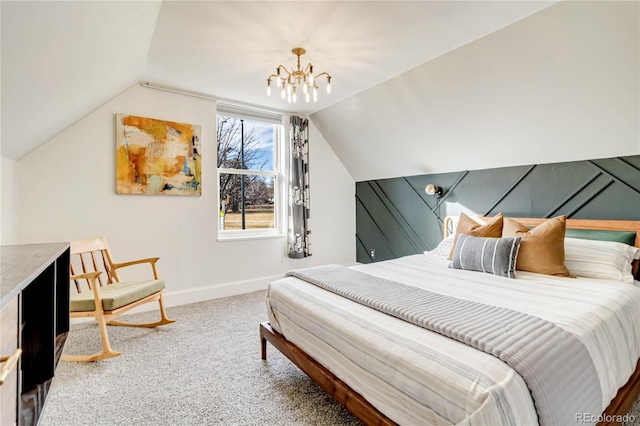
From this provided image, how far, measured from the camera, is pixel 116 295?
2344mm

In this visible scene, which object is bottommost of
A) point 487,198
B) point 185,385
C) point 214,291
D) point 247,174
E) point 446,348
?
point 185,385

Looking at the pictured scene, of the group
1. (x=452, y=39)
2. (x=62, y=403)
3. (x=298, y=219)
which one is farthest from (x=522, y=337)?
(x=298, y=219)

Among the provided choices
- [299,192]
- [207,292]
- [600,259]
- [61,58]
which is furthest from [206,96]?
[600,259]

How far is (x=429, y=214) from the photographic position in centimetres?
403

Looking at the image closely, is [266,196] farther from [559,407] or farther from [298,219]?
[559,407]

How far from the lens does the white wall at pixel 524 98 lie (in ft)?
6.77

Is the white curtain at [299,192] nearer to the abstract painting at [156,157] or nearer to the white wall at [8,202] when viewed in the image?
the abstract painting at [156,157]

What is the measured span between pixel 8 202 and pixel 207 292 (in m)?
1.96

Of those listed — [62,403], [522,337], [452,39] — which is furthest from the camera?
[452,39]

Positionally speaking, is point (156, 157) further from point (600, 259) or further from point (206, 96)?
point (600, 259)

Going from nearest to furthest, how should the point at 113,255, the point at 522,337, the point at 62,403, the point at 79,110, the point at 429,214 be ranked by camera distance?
the point at 522,337 < the point at 62,403 < the point at 79,110 < the point at 113,255 < the point at 429,214

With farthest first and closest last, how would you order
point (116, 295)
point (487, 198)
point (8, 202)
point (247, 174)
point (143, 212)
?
point (247, 174) → point (487, 198) → point (143, 212) → point (8, 202) → point (116, 295)

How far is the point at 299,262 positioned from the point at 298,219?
64cm

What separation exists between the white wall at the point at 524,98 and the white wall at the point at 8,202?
3.26 m
